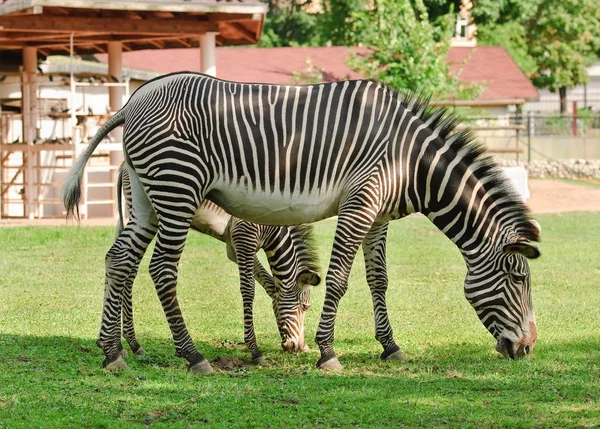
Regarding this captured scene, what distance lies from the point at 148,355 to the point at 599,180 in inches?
1048

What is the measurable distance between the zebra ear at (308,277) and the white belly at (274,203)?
3.55ft

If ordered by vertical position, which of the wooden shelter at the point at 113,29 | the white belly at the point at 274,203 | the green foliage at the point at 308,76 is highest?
the wooden shelter at the point at 113,29

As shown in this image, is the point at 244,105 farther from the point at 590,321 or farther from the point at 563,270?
the point at 563,270

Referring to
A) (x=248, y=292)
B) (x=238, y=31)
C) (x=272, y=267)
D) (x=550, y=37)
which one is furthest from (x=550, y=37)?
(x=248, y=292)

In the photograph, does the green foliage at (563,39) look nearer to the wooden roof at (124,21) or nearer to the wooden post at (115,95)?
the wooden roof at (124,21)

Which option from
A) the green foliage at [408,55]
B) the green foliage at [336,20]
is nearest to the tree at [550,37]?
the green foliage at [336,20]

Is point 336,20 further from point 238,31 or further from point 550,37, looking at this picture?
point 238,31

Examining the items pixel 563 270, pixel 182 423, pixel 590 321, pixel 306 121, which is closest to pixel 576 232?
pixel 563 270

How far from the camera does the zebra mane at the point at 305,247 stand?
30.3 ft

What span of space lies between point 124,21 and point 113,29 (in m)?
0.26

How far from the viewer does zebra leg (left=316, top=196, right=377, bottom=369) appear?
772 cm

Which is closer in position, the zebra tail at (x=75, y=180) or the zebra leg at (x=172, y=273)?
the zebra leg at (x=172, y=273)

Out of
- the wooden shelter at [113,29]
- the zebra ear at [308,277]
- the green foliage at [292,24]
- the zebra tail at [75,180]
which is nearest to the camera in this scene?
the zebra tail at [75,180]

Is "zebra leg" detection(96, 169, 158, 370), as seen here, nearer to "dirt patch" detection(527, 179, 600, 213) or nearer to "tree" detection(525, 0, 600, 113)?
"dirt patch" detection(527, 179, 600, 213)
